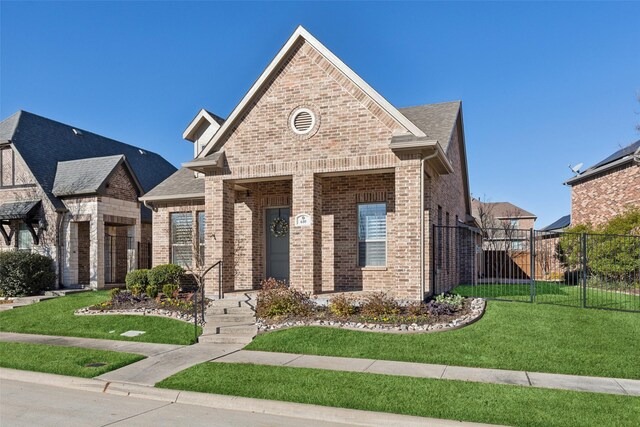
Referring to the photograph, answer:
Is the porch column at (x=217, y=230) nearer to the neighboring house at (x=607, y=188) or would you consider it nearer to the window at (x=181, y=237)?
the window at (x=181, y=237)

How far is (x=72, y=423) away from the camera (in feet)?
19.3

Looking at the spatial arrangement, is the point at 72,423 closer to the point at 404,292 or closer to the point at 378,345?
the point at 378,345

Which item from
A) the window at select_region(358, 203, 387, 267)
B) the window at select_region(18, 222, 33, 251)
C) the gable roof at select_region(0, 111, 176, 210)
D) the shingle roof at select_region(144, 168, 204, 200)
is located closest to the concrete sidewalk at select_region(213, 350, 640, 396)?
the window at select_region(358, 203, 387, 267)

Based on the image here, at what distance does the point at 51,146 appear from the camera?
21.3 metres

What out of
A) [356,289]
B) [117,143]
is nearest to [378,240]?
[356,289]

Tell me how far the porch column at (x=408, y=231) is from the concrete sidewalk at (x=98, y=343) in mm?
5625

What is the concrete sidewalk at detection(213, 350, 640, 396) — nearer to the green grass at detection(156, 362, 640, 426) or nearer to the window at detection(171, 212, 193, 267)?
the green grass at detection(156, 362, 640, 426)

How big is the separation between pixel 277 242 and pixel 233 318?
4597mm

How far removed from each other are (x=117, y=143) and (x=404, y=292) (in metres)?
21.3

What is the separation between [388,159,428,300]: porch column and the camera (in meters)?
11.8

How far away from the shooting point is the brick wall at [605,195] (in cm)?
2159

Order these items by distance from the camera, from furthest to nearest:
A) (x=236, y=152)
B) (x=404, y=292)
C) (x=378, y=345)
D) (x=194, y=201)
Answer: (x=194, y=201)
(x=236, y=152)
(x=404, y=292)
(x=378, y=345)

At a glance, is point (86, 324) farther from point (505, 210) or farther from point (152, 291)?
point (505, 210)

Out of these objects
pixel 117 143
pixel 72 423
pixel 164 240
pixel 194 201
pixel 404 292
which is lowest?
pixel 72 423
